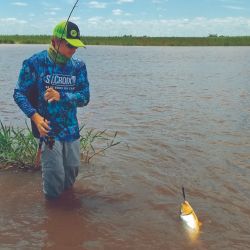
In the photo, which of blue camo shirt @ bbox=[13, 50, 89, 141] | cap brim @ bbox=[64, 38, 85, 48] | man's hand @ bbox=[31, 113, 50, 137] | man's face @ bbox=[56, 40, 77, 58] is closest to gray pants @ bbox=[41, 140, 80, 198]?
blue camo shirt @ bbox=[13, 50, 89, 141]

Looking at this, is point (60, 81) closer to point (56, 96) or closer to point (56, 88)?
point (56, 88)

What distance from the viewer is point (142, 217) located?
4.91m

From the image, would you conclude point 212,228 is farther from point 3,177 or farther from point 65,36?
point 3,177

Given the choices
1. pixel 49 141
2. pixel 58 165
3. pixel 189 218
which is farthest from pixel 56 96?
pixel 189 218

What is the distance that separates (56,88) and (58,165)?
0.81 m

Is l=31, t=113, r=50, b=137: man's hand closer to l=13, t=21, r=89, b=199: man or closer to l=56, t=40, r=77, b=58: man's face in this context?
l=13, t=21, r=89, b=199: man

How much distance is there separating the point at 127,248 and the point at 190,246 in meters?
0.60

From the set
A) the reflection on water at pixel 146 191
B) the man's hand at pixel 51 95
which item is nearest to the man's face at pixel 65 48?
the man's hand at pixel 51 95

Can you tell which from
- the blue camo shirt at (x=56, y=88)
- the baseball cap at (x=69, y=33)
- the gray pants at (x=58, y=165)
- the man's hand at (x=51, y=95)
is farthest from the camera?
the gray pants at (x=58, y=165)

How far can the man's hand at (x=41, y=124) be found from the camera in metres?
4.34

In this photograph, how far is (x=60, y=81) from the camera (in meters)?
4.62

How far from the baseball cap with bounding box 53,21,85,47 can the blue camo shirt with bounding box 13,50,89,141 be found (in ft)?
0.98

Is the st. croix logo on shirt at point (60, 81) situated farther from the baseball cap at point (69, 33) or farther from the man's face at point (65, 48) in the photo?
the baseball cap at point (69, 33)

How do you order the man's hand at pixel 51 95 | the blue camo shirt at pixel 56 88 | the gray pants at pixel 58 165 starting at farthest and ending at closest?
the gray pants at pixel 58 165
the blue camo shirt at pixel 56 88
the man's hand at pixel 51 95
